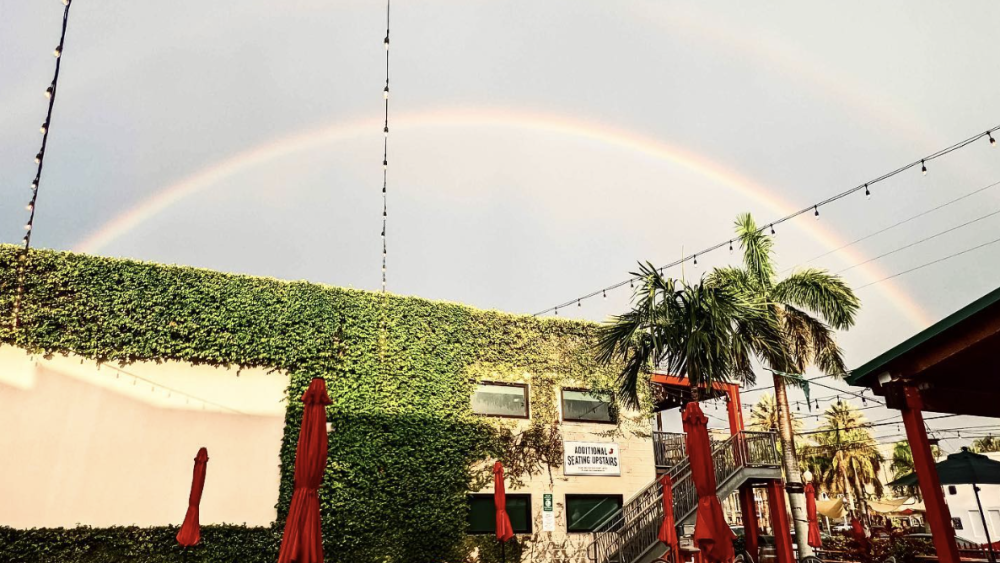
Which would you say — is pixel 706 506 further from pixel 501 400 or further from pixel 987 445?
pixel 987 445

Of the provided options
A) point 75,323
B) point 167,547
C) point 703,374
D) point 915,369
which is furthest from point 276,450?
point 915,369

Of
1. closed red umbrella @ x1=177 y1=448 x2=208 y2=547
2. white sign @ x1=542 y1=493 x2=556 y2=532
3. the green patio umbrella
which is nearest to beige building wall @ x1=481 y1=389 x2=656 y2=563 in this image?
white sign @ x1=542 y1=493 x2=556 y2=532

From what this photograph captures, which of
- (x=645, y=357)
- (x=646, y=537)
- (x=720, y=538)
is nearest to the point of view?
(x=720, y=538)

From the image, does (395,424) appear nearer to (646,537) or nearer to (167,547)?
(167,547)

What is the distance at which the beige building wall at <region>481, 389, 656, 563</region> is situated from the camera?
54.3ft

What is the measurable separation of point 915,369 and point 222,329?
1399 cm

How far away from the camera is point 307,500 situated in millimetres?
8000

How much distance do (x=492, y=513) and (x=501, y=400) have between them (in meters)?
3.15

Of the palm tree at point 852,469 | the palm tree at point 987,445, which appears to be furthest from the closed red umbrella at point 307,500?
the palm tree at point 987,445

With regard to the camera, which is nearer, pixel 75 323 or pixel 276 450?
pixel 75 323

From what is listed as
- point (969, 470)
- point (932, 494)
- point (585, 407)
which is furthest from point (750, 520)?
point (932, 494)

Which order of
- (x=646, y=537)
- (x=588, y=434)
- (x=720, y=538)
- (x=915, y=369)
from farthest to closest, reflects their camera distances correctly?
(x=588, y=434) → (x=646, y=537) → (x=720, y=538) → (x=915, y=369)

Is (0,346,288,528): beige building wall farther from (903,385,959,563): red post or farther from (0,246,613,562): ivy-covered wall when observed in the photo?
(903,385,959,563): red post

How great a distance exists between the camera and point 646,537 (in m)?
15.6
